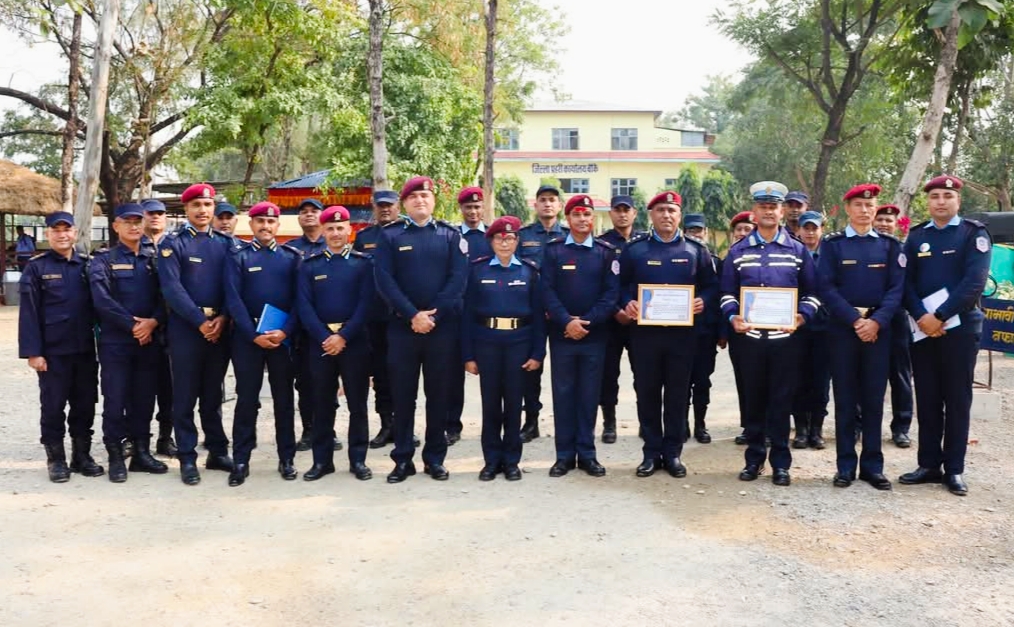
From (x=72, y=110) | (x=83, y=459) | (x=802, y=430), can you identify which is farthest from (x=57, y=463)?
(x=72, y=110)

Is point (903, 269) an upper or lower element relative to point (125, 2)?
lower

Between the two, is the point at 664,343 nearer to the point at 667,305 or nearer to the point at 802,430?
the point at 667,305

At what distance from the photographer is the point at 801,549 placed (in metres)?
4.74

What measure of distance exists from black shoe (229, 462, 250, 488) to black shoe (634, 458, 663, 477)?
2.90 m

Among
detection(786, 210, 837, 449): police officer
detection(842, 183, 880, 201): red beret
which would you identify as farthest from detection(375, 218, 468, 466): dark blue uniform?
detection(786, 210, 837, 449): police officer

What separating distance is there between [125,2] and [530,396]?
1934 centimetres

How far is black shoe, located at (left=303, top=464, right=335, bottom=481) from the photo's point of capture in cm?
624

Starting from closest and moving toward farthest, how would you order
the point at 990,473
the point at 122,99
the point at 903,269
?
the point at 903,269
the point at 990,473
the point at 122,99

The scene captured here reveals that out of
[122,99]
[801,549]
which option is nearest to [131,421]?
[801,549]

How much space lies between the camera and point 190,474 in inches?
245

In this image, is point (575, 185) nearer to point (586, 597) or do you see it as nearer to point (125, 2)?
point (125, 2)

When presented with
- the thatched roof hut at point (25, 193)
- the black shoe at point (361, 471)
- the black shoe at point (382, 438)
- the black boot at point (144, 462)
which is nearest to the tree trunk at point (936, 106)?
the black shoe at point (382, 438)

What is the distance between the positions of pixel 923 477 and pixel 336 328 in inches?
171

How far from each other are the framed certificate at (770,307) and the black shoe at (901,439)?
226 centimetres
